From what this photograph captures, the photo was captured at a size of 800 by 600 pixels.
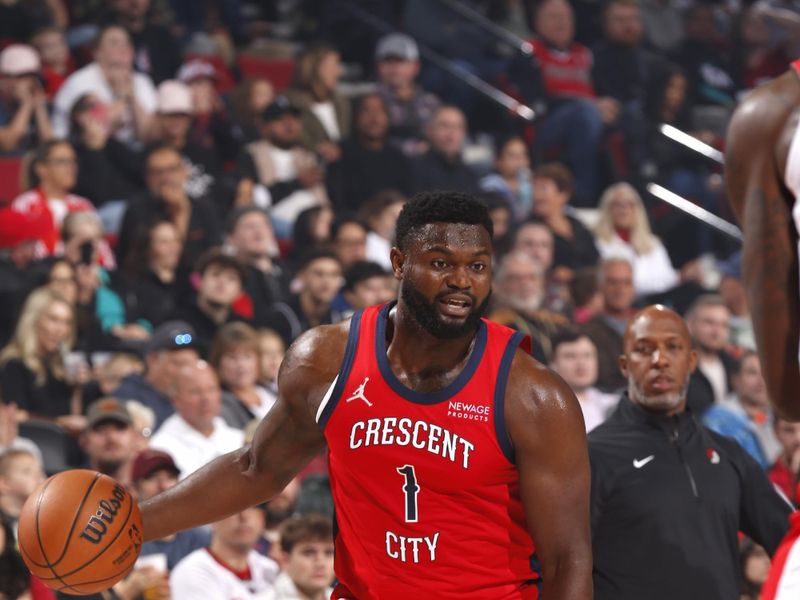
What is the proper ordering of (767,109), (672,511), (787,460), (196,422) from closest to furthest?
(767,109) < (672,511) < (196,422) < (787,460)

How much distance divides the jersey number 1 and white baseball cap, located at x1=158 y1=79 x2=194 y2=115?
20.5ft

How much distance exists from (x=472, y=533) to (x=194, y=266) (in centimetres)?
508

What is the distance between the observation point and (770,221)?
2.12 metres

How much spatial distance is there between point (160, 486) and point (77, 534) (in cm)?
261

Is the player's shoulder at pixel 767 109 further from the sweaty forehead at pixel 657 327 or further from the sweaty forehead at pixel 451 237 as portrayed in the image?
the sweaty forehead at pixel 657 327

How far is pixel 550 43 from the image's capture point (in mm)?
12141

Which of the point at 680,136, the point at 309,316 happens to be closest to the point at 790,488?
the point at 309,316

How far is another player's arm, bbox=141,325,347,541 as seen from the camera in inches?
146

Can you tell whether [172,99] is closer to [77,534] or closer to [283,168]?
[283,168]

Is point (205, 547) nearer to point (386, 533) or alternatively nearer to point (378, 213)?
point (386, 533)

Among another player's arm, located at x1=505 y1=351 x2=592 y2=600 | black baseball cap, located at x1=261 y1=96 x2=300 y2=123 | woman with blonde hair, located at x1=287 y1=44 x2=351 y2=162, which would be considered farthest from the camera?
woman with blonde hair, located at x1=287 y1=44 x2=351 y2=162

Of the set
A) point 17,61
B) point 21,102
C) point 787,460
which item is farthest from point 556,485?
point 17,61

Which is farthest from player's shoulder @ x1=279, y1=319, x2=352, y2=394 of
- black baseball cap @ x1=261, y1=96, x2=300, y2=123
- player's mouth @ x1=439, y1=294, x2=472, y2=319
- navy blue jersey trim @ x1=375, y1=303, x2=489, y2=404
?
black baseball cap @ x1=261, y1=96, x2=300, y2=123

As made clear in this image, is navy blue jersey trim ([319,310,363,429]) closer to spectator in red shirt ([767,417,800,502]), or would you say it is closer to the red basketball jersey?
the red basketball jersey
